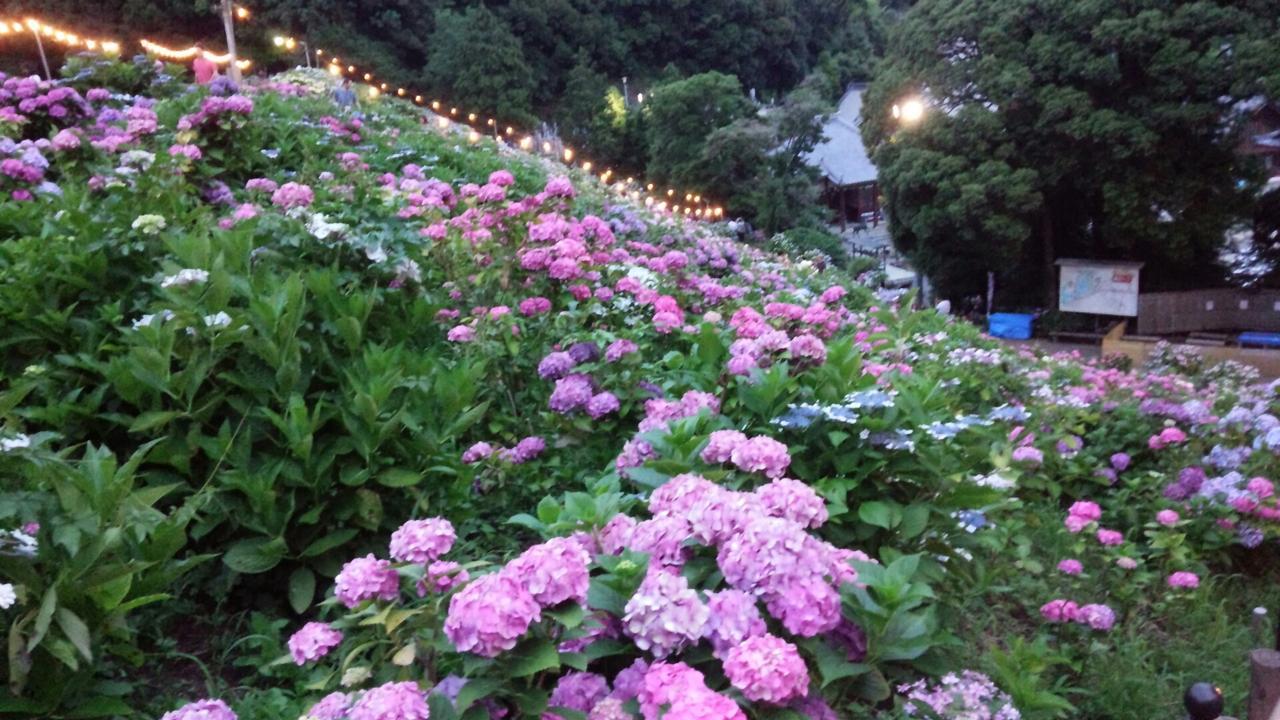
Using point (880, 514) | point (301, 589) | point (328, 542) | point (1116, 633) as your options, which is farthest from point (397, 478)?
point (1116, 633)

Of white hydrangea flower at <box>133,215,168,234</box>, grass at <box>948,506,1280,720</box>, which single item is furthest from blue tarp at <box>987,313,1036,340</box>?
white hydrangea flower at <box>133,215,168,234</box>

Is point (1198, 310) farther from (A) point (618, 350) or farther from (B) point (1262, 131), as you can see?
(A) point (618, 350)

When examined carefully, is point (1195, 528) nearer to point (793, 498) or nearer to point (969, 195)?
point (793, 498)

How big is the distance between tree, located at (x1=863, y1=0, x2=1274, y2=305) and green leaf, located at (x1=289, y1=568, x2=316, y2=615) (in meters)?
17.5

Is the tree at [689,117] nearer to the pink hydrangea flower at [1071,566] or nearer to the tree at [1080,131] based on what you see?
the tree at [1080,131]

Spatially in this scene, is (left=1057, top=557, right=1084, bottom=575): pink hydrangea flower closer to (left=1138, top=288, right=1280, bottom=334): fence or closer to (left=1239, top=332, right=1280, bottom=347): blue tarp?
(left=1239, top=332, right=1280, bottom=347): blue tarp

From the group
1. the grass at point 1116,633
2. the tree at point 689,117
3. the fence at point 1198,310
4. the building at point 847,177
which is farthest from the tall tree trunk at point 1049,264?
the grass at point 1116,633

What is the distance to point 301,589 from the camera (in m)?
2.17

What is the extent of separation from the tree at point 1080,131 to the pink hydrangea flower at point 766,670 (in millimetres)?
17902

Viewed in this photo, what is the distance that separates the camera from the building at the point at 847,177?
36094mm

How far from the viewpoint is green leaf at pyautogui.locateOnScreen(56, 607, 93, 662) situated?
1476 millimetres

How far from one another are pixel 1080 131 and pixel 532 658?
18639mm

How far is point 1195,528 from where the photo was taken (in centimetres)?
361

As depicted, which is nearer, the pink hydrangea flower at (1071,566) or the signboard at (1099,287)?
the pink hydrangea flower at (1071,566)
